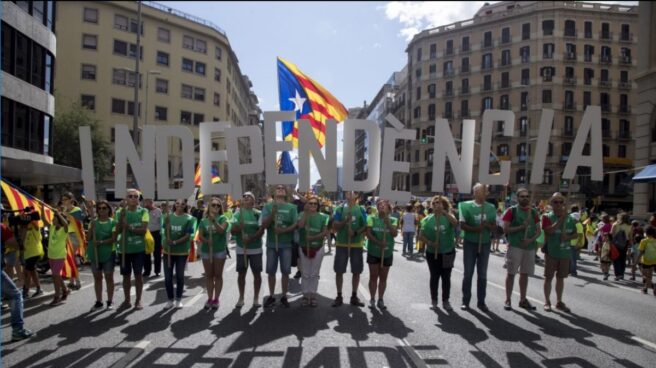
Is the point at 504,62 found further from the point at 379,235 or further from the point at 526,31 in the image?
the point at 379,235

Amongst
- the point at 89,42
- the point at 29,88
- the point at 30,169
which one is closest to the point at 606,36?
the point at 89,42

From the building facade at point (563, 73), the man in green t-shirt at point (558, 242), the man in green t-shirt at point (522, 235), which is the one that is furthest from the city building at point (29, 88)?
the building facade at point (563, 73)

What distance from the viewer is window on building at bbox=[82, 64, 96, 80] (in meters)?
46.6

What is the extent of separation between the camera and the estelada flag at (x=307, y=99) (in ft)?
38.8

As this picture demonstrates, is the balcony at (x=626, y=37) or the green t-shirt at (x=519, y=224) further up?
the balcony at (x=626, y=37)

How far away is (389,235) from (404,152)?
67.4 m

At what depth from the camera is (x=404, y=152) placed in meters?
74.3

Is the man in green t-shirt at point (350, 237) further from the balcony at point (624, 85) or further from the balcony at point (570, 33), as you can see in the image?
the balcony at point (624, 85)

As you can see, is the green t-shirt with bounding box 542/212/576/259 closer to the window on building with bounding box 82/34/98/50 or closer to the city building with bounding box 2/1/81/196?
the city building with bounding box 2/1/81/196

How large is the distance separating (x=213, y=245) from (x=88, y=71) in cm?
4571

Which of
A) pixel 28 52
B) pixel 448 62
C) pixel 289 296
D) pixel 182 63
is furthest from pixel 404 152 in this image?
pixel 289 296

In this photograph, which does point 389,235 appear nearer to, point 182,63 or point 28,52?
point 28,52

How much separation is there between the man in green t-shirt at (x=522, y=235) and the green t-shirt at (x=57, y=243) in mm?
7384

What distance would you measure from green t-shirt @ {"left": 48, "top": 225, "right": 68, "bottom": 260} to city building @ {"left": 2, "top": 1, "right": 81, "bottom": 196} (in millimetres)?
9999
